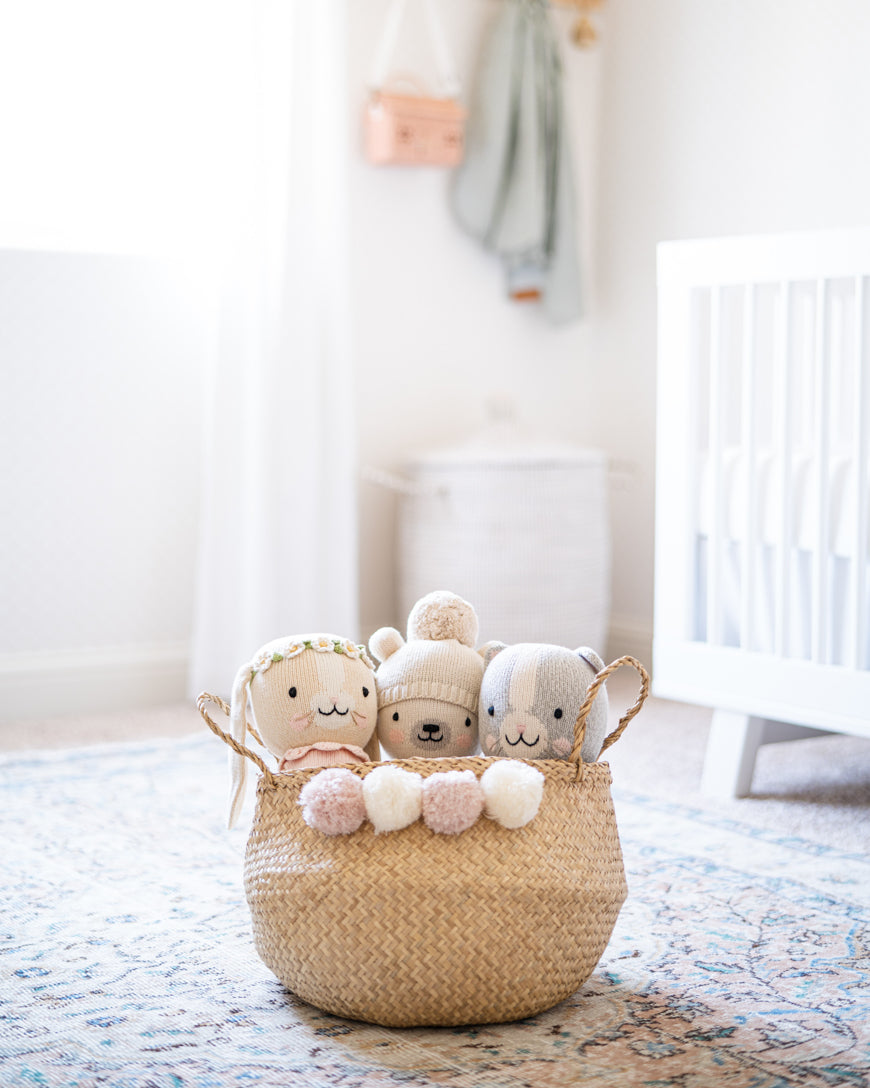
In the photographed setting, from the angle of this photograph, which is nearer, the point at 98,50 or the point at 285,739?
the point at 285,739

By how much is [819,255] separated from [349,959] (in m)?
1.05

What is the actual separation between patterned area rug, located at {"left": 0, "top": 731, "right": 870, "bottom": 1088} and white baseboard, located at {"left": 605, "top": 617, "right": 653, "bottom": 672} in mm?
1187

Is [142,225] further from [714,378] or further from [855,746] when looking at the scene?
[855,746]

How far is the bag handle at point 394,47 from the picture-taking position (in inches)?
101

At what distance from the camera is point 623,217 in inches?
114

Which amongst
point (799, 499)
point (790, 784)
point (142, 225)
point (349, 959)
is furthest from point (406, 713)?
point (142, 225)

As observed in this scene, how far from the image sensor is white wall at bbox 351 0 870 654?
2447 mm

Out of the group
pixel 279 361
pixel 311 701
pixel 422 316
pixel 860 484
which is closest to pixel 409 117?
pixel 422 316

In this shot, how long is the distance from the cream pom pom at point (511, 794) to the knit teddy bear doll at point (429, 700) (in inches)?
4.6

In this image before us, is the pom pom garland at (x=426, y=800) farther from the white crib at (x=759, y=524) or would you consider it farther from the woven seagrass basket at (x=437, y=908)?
the white crib at (x=759, y=524)

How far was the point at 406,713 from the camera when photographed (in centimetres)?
111

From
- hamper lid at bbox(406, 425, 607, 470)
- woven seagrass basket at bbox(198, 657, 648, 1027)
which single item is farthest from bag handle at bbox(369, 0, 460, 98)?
woven seagrass basket at bbox(198, 657, 648, 1027)

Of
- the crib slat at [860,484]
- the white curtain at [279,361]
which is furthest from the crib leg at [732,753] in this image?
the white curtain at [279,361]

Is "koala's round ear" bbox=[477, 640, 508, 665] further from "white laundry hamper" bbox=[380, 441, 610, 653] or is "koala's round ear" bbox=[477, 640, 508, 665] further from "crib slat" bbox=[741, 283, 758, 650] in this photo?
"white laundry hamper" bbox=[380, 441, 610, 653]
